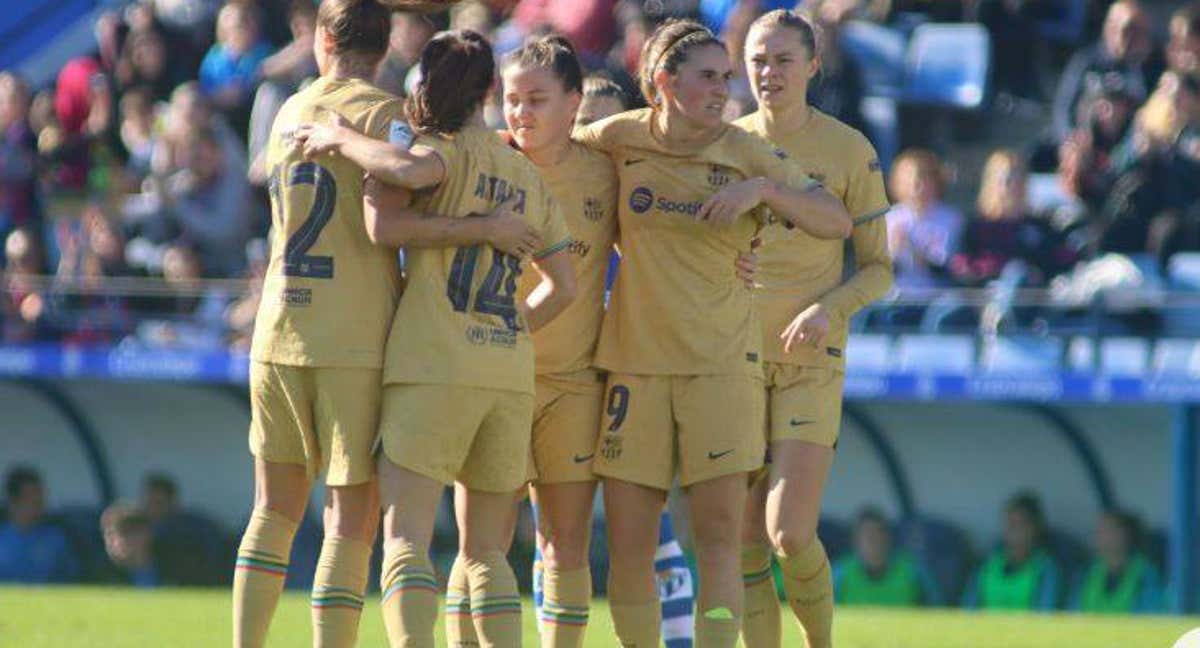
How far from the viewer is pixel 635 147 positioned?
7691 mm

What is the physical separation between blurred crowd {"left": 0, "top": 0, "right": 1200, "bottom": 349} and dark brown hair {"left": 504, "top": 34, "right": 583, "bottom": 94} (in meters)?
6.53

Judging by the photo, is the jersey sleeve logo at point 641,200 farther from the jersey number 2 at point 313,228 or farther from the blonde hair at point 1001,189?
the blonde hair at point 1001,189

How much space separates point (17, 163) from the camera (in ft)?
58.6

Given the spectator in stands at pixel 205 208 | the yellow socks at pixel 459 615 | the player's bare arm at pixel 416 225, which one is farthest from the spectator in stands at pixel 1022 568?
the player's bare arm at pixel 416 225

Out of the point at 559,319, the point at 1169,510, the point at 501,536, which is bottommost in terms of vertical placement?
the point at 1169,510

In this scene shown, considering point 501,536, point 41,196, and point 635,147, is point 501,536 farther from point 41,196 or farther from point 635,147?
point 41,196

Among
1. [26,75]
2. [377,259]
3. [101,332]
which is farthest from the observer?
Result: [26,75]

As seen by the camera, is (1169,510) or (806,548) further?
(1169,510)

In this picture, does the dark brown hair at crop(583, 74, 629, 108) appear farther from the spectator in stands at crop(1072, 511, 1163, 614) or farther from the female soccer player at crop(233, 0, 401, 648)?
the spectator in stands at crop(1072, 511, 1163, 614)

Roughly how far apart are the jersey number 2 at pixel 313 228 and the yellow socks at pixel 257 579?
751 mm

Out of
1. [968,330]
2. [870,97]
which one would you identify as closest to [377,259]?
[968,330]

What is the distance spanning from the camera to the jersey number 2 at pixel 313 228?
276 inches

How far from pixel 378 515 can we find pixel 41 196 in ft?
36.7

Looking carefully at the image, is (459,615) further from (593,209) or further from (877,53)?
(877,53)
